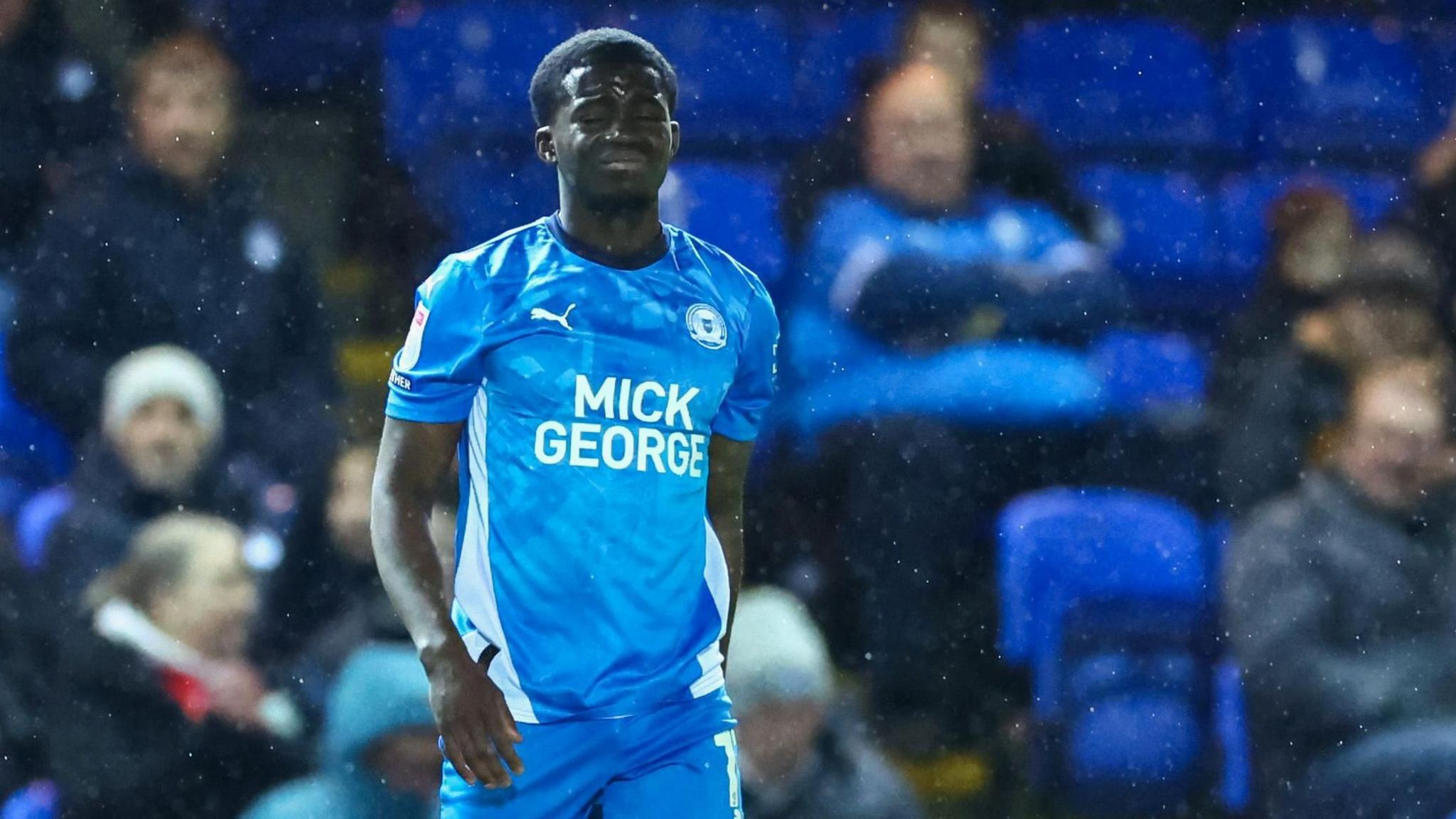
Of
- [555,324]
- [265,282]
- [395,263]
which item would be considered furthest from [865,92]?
[555,324]

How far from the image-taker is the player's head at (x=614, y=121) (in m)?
2.32

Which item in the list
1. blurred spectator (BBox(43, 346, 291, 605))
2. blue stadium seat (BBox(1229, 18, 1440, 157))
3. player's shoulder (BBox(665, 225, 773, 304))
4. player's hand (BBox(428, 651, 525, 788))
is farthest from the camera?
blue stadium seat (BBox(1229, 18, 1440, 157))

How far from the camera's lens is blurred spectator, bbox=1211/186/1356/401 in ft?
13.0

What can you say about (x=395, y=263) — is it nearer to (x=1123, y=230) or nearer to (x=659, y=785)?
(x=1123, y=230)

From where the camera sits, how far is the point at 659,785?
2.22m

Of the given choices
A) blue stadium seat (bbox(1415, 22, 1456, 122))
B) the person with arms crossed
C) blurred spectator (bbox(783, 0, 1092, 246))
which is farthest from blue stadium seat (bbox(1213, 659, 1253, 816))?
the person with arms crossed

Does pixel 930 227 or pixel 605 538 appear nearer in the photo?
pixel 605 538

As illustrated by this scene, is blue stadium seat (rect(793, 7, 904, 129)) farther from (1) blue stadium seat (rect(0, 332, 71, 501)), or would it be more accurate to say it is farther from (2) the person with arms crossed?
(1) blue stadium seat (rect(0, 332, 71, 501))

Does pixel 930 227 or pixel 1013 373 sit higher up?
pixel 930 227

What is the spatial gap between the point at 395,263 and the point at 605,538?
181 centimetres

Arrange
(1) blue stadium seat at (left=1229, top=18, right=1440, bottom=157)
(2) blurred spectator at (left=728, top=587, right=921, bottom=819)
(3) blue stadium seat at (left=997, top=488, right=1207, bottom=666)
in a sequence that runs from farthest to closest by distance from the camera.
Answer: (1) blue stadium seat at (left=1229, top=18, right=1440, bottom=157)
(3) blue stadium seat at (left=997, top=488, right=1207, bottom=666)
(2) blurred spectator at (left=728, top=587, right=921, bottom=819)

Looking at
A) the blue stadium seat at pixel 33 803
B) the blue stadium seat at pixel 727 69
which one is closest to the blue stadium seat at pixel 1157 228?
the blue stadium seat at pixel 727 69

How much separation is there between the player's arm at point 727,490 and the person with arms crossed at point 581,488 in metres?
0.09

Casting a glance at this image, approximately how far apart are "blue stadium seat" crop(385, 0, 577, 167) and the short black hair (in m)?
1.53
